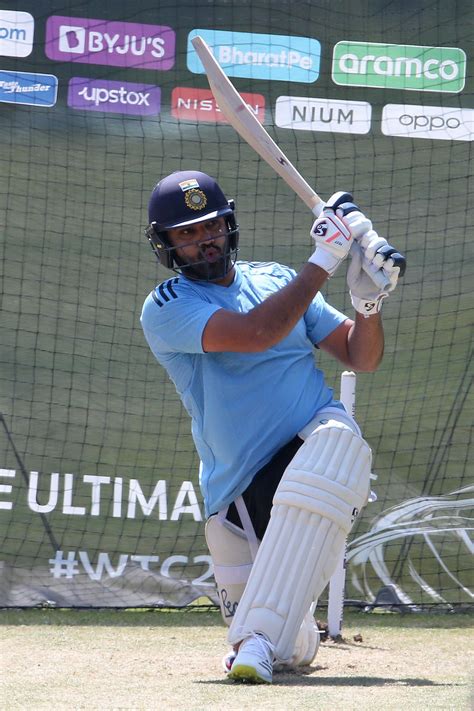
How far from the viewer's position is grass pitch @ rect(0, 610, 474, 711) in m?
2.98

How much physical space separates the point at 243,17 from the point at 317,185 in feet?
2.91

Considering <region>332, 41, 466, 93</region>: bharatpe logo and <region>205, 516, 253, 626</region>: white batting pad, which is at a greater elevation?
<region>332, 41, 466, 93</region>: bharatpe logo

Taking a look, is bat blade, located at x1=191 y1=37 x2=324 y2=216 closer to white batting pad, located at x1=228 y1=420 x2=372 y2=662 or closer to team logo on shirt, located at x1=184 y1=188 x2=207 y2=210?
team logo on shirt, located at x1=184 y1=188 x2=207 y2=210

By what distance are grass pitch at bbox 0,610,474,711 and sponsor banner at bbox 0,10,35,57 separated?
2607mm

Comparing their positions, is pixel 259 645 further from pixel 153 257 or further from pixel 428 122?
pixel 428 122

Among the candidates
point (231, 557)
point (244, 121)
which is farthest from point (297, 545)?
point (244, 121)

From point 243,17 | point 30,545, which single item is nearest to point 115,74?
point 243,17

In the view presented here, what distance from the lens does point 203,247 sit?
369 cm

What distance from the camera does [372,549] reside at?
17.6ft

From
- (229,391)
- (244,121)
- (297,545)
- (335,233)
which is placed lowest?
(297,545)

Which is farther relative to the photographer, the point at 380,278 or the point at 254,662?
the point at 380,278

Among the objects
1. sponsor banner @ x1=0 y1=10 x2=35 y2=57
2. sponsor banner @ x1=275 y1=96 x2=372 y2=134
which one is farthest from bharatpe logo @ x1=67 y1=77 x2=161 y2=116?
sponsor banner @ x1=275 y1=96 x2=372 y2=134

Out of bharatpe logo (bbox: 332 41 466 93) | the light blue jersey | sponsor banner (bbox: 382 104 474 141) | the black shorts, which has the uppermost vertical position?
bharatpe logo (bbox: 332 41 466 93)

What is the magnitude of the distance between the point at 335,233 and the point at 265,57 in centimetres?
230
